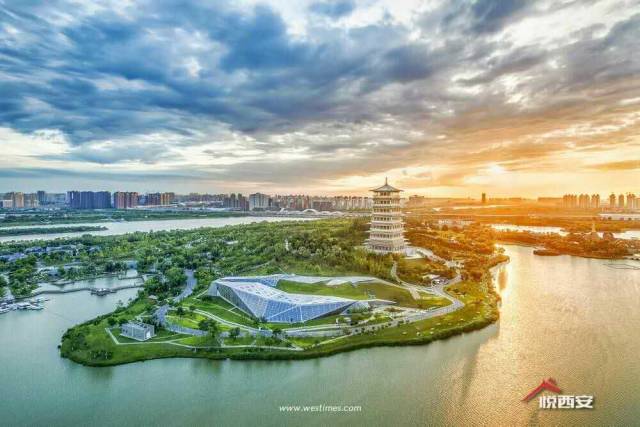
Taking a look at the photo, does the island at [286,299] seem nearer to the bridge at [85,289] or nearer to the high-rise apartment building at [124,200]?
the bridge at [85,289]

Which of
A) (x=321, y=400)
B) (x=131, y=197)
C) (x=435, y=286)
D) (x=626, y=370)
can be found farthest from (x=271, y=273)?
(x=131, y=197)

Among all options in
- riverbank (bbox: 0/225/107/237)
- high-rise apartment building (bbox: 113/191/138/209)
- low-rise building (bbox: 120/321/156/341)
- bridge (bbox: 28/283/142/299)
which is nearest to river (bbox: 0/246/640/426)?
low-rise building (bbox: 120/321/156/341)

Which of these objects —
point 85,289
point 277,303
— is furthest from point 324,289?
point 85,289

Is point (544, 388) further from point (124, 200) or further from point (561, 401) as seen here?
point (124, 200)

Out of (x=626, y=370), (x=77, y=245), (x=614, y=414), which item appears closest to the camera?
(x=614, y=414)

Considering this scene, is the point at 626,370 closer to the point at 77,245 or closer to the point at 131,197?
the point at 77,245

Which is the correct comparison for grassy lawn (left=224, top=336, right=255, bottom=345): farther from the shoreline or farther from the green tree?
the shoreline
